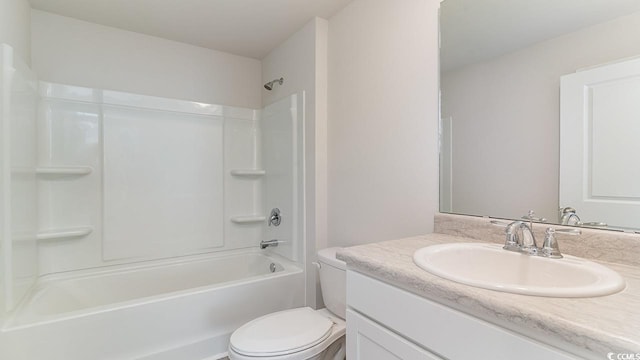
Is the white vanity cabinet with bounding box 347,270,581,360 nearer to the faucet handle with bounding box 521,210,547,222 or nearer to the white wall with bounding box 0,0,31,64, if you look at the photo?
the faucet handle with bounding box 521,210,547,222

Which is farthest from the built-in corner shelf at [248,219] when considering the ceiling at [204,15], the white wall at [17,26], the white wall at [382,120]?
the white wall at [17,26]

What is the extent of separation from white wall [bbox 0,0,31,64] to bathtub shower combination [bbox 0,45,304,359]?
0.16 m

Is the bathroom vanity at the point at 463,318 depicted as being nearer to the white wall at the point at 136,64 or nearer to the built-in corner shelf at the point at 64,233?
the built-in corner shelf at the point at 64,233

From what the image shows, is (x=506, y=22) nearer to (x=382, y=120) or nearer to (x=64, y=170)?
(x=382, y=120)

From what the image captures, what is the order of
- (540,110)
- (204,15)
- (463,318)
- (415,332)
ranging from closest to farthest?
(463,318)
(415,332)
(540,110)
(204,15)

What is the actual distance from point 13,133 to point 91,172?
0.65m

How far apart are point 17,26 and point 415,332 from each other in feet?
8.24

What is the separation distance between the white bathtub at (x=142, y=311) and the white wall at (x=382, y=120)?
615mm

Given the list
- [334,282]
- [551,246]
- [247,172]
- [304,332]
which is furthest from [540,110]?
[247,172]

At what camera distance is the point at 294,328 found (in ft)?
4.68

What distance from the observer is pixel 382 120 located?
1.67 meters

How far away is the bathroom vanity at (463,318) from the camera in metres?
0.52

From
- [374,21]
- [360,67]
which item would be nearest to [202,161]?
[360,67]

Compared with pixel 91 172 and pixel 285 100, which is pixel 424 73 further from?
pixel 91 172
